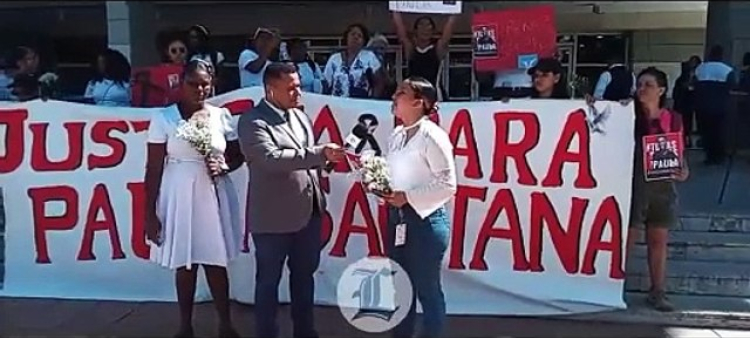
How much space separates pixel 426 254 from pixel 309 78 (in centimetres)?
321

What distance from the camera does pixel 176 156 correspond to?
468 cm

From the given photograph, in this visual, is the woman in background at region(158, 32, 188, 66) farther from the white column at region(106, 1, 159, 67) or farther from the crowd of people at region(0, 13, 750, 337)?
the white column at region(106, 1, 159, 67)

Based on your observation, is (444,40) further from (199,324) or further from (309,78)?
(199,324)

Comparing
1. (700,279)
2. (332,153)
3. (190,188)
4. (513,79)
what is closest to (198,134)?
(190,188)

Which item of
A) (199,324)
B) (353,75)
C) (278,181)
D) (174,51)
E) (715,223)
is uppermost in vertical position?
(174,51)

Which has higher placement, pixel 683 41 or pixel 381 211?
pixel 683 41

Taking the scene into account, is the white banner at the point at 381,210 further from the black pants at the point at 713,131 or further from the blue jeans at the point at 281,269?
the black pants at the point at 713,131

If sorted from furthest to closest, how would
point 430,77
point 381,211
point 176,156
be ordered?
1. point 430,77
2. point 381,211
3. point 176,156

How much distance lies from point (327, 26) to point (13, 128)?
1068 cm

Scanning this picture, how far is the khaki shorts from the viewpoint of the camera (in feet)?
17.3

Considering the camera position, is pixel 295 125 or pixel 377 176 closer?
pixel 377 176

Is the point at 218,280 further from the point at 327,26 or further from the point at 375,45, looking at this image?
the point at 327,26

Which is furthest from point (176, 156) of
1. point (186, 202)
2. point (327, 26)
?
point (327, 26)

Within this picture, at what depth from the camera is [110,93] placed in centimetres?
666
